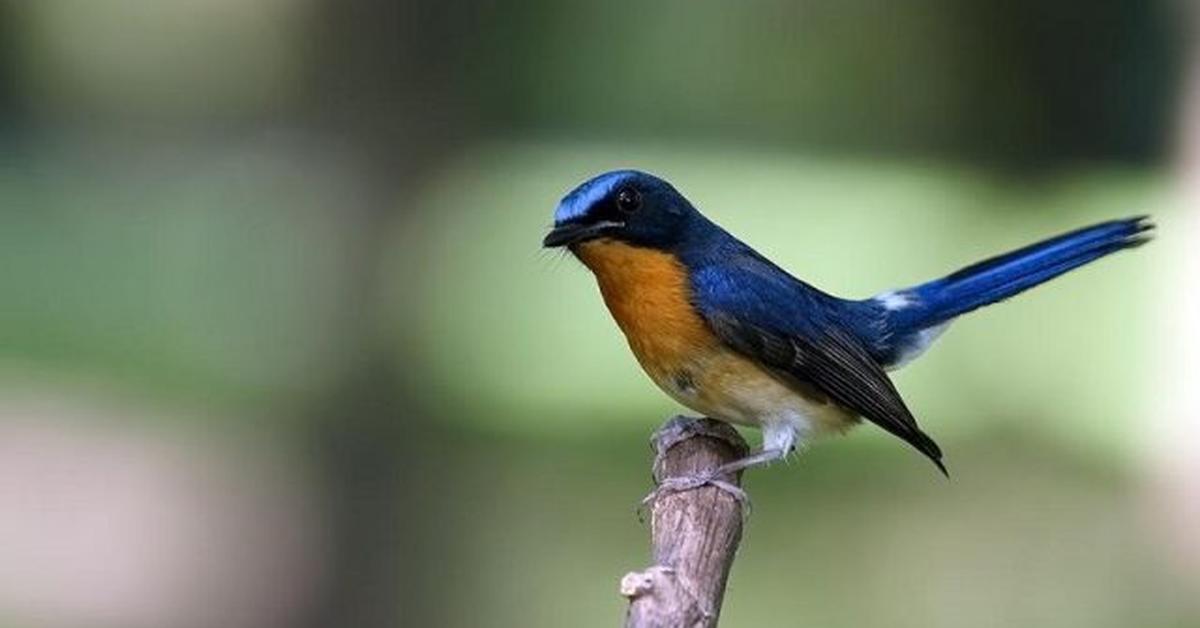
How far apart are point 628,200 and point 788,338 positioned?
16.0 inches

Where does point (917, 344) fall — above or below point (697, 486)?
above

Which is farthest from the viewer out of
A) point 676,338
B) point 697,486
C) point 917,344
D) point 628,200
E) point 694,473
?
point 917,344

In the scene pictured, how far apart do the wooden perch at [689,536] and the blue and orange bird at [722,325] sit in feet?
0.20

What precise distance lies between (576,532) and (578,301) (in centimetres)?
79

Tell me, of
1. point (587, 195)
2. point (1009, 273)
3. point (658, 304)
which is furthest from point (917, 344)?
point (587, 195)

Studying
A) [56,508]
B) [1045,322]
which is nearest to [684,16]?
[1045,322]

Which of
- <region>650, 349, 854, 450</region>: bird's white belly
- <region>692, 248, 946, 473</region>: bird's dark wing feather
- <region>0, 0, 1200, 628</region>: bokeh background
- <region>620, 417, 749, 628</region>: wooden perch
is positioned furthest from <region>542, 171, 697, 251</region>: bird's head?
<region>0, 0, 1200, 628</region>: bokeh background

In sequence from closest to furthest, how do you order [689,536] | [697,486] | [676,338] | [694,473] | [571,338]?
1. [689,536]
2. [697,486]
3. [694,473]
4. [676,338]
5. [571,338]

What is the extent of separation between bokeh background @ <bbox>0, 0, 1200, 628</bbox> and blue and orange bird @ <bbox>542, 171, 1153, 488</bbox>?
112 inches

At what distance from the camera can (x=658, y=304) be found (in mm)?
3299

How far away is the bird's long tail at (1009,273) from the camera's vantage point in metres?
3.72

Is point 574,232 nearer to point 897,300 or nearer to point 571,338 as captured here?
point 897,300

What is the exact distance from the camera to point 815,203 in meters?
6.78

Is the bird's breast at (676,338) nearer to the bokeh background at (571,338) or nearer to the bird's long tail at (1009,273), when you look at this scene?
the bird's long tail at (1009,273)
